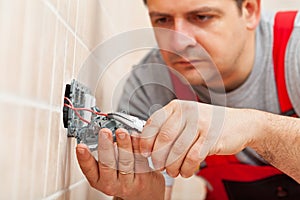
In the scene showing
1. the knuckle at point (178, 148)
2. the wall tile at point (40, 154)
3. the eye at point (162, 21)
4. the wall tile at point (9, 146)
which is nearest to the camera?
the wall tile at point (9, 146)

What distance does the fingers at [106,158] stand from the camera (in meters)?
0.56

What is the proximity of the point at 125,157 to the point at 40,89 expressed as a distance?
0.17 meters

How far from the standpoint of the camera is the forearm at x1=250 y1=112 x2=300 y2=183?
2.27 ft

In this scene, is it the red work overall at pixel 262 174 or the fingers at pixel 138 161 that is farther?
the red work overall at pixel 262 174

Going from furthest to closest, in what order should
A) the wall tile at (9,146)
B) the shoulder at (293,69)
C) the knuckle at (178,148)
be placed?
the shoulder at (293,69), the knuckle at (178,148), the wall tile at (9,146)

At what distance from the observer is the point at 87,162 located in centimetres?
59

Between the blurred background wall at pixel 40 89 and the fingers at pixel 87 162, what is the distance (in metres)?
0.02

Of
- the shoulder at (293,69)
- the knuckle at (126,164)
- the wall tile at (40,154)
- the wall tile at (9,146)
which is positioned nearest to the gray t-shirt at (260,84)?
the shoulder at (293,69)

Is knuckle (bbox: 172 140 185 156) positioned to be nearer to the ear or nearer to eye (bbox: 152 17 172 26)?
eye (bbox: 152 17 172 26)

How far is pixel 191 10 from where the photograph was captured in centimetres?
89

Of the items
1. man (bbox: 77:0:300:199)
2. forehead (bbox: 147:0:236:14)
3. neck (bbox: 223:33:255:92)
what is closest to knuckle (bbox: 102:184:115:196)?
man (bbox: 77:0:300:199)

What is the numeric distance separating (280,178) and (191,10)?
1.62 feet

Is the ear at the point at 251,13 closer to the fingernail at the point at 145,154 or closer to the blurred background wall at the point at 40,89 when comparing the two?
the blurred background wall at the point at 40,89

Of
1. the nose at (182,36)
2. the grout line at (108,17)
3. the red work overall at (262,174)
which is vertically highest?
the grout line at (108,17)
